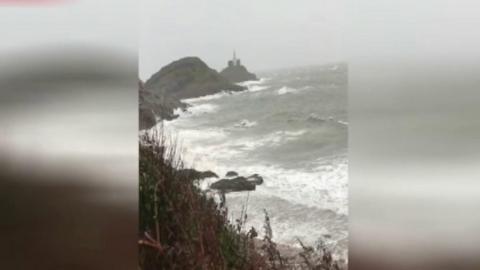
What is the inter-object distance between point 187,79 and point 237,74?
0.64ft

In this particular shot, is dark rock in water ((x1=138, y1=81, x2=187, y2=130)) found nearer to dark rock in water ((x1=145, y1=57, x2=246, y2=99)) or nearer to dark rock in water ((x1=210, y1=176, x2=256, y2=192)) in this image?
dark rock in water ((x1=145, y1=57, x2=246, y2=99))

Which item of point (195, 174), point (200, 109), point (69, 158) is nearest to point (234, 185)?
point (195, 174)

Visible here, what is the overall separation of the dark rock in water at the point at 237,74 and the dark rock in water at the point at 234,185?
13.9 inches

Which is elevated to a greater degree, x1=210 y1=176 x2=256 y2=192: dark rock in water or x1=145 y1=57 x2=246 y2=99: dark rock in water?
x1=145 y1=57 x2=246 y2=99: dark rock in water

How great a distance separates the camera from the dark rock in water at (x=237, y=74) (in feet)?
7.78

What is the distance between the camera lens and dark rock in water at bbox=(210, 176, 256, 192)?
7.94 ft

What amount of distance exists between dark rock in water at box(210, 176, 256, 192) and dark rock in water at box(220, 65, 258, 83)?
0.35 metres

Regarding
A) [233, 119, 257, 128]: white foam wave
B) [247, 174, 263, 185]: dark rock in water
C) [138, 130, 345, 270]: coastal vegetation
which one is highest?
[233, 119, 257, 128]: white foam wave

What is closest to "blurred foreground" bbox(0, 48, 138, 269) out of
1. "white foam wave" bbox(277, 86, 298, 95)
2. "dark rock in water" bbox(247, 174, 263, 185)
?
"dark rock in water" bbox(247, 174, 263, 185)

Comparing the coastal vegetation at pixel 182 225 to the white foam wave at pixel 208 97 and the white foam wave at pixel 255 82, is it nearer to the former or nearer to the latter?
the white foam wave at pixel 208 97

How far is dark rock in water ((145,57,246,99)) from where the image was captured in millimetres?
2449

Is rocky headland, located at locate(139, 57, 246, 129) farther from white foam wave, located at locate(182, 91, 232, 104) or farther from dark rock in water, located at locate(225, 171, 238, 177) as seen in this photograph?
dark rock in water, located at locate(225, 171, 238, 177)

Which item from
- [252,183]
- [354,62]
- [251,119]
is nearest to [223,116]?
[251,119]

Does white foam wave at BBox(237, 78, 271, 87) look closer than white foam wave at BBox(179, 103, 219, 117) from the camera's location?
Yes
